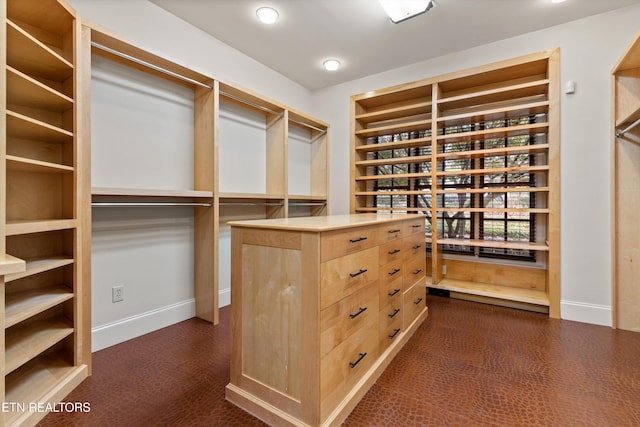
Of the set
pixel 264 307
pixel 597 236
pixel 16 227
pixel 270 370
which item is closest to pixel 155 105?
pixel 16 227

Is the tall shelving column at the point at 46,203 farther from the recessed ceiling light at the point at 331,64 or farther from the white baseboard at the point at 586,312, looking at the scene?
the white baseboard at the point at 586,312

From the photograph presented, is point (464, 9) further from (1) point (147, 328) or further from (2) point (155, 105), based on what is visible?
(1) point (147, 328)

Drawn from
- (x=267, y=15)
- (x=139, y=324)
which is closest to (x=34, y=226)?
(x=139, y=324)

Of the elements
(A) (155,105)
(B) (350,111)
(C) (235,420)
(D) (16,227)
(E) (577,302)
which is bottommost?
(C) (235,420)

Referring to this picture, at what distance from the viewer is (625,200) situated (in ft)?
8.29

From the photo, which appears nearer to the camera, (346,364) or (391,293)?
(346,364)

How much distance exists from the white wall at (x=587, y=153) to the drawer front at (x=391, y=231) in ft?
6.02

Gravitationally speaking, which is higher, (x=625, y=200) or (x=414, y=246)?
(x=625, y=200)

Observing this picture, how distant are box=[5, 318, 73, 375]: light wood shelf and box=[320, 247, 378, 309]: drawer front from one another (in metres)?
1.53

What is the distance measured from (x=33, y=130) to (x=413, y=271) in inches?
106

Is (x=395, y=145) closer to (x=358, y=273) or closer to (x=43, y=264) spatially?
(x=358, y=273)

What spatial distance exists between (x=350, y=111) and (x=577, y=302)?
10.9 ft

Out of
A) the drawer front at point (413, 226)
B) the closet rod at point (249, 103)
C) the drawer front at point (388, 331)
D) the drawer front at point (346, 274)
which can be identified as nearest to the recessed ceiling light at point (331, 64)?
the closet rod at point (249, 103)

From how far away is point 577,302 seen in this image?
9.03 ft
